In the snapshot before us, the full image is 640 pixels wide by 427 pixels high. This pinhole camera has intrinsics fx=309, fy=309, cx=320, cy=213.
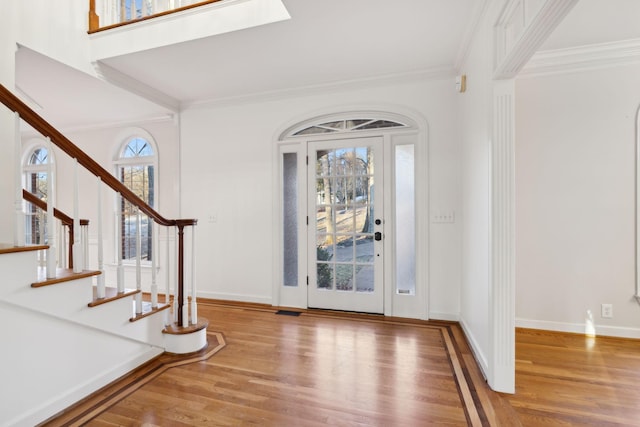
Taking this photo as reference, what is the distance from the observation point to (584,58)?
113 inches

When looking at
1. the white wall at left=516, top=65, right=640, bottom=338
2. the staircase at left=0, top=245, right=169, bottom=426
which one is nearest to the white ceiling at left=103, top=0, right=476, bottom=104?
the white wall at left=516, top=65, right=640, bottom=338

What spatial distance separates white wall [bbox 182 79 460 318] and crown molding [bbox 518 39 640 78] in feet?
2.57

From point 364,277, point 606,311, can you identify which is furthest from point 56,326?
point 606,311

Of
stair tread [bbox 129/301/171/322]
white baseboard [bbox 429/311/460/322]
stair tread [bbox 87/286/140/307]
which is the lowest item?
white baseboard [bbox 429/311/460/322]

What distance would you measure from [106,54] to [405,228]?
3.54 m

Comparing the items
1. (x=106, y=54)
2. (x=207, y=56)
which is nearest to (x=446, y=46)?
(x=207, y=56)

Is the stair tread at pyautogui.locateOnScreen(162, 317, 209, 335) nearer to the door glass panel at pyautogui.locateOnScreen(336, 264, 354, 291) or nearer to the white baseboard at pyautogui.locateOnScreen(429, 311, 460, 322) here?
the door glass panel at pyautogui.locateOnScreen(336, 264, 354, 291)

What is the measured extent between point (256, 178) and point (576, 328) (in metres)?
3.73

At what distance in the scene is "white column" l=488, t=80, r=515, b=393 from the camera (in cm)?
199

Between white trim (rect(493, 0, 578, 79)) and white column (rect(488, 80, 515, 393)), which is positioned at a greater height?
white trim (rect(493, 0, 578, 79))

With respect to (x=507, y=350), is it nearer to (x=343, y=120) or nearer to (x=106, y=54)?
(x=343, y=120)

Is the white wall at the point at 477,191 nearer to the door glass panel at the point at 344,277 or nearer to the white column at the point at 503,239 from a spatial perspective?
the white column at the point at 503,239

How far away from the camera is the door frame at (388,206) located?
3338 mm

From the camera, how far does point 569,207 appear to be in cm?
295
